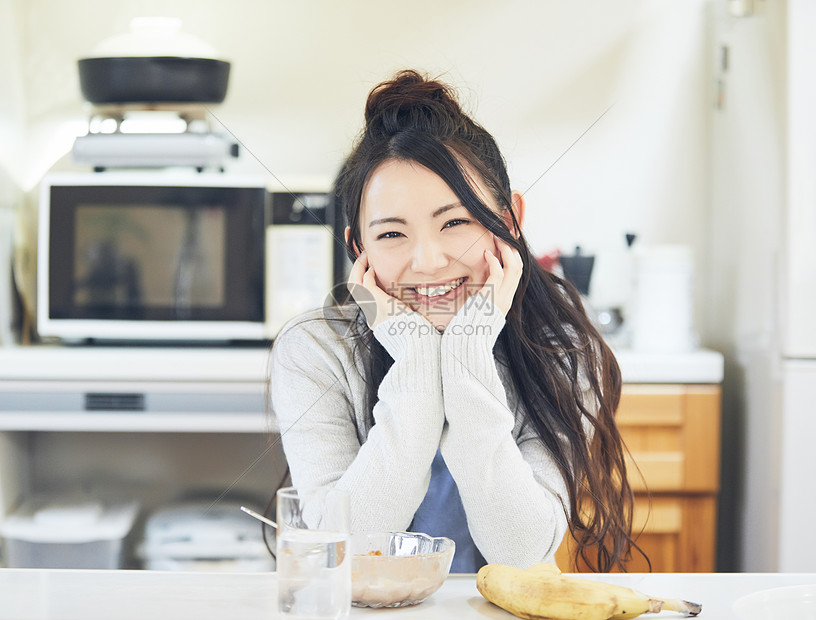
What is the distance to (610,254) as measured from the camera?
2.30 meters

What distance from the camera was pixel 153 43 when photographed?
81.5 inches

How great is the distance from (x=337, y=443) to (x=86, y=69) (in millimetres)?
1379

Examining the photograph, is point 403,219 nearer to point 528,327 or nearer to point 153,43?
point 528,327

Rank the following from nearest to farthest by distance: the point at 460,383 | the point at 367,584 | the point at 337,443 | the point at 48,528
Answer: the point at 367,584, the point at 460,383, the point at 337,443, the point at 48,528

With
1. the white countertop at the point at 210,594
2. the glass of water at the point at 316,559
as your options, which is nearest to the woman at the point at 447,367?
the white countertop at the point at 210,594

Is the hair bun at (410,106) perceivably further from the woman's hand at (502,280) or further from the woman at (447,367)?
the woman's hand at (502,280)

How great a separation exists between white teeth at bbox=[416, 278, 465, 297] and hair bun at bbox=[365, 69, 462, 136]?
0.64 feet

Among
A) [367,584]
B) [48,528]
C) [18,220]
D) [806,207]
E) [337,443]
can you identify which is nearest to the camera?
[367,584]

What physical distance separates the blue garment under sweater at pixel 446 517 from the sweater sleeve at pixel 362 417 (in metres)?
0.13

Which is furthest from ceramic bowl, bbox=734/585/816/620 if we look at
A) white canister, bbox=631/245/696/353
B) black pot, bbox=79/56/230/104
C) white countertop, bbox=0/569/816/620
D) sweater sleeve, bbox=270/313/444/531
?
black pot, bbox=79/56/230/104

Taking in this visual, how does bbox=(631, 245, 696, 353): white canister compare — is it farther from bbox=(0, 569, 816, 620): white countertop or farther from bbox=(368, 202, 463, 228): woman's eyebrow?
bbox=(0, 569, 816, 620): white countertop

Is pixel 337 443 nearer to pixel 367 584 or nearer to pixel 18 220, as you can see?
pixel 367 584

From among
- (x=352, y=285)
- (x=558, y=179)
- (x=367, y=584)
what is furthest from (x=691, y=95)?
(x=367, y=584)

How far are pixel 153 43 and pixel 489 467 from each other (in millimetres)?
1514
